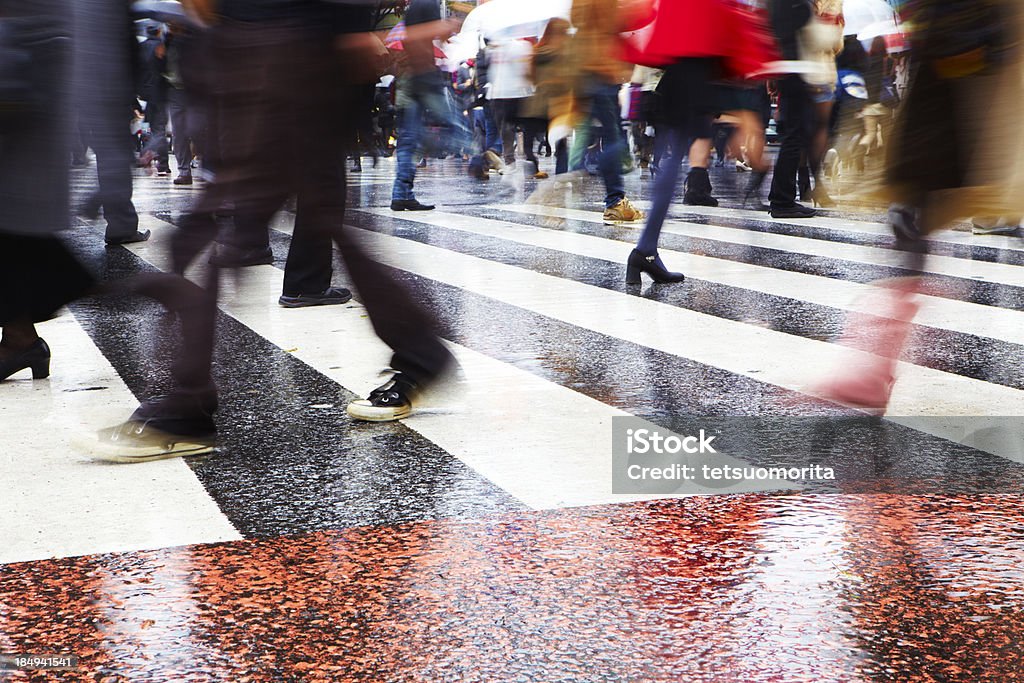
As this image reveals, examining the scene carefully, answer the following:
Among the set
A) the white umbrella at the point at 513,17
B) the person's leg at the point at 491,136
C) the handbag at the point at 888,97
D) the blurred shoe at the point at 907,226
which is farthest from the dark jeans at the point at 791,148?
the person's leg at the point at 491,136

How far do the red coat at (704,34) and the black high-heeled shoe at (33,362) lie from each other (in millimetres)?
2688

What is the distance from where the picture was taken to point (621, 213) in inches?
402

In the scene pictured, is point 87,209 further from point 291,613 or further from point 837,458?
point 837,458

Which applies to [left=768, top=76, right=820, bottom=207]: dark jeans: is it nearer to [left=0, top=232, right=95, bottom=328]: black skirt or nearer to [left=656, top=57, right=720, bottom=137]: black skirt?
[left=656, top=57, right=720, bottom=137]: black skirt

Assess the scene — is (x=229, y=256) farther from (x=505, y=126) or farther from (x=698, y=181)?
(x=505, y=126)

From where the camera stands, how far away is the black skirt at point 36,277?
117 inches

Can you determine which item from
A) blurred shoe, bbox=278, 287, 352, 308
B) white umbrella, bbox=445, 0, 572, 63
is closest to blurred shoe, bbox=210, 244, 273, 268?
blurred shoe, bbox=278, 287, 352, 308

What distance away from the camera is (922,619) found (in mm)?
2512

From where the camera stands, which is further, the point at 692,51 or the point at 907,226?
the point at 692,51

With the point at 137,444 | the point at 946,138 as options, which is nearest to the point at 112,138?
the point at 137,444

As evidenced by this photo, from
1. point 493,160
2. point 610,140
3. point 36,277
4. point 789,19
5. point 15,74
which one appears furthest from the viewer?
point 493,160

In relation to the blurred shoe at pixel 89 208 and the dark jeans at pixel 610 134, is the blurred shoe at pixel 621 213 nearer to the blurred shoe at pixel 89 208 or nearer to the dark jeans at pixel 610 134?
the dark jeans at pixel 610 134

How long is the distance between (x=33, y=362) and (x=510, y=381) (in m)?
1.62

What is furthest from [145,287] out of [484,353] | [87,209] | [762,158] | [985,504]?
[762,158]
